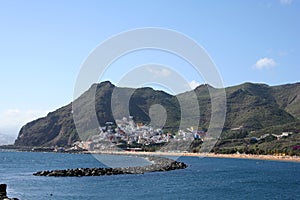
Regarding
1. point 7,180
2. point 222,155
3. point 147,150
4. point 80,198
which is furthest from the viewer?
point 147,150

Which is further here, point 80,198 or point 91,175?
point 91,175

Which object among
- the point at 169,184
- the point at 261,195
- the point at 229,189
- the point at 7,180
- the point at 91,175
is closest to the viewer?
the point at 261,195

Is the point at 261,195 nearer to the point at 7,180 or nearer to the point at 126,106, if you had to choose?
the point at 7,180

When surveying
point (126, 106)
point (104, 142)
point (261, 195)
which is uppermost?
point (126, 106)

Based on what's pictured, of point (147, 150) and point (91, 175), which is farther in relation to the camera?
point (147, 150)

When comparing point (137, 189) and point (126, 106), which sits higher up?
point (126, 106)

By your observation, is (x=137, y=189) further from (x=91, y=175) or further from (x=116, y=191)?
(x=91, y=175)

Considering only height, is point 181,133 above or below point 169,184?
above

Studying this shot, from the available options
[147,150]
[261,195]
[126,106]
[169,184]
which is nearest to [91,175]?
[169,184]

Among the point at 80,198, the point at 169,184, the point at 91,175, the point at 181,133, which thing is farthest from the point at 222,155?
the point at 80,198

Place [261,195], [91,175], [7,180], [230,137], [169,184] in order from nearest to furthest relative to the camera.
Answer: [261,195] → [169,184] → [7,180] → [91,175] → [230,137]
